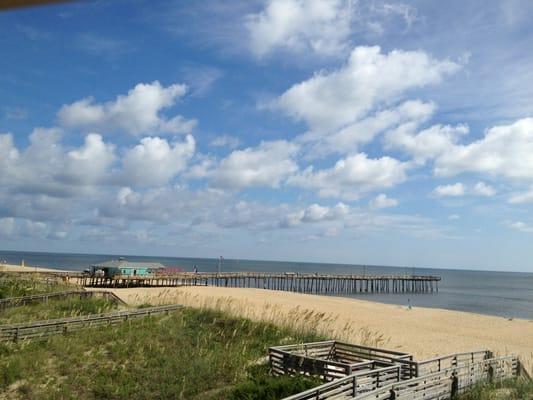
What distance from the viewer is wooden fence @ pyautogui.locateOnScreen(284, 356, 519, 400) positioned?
1073 centimetres

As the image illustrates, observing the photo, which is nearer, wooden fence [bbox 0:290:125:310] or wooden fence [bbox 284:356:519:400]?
wooden fence [bbox 284:356:519:400]

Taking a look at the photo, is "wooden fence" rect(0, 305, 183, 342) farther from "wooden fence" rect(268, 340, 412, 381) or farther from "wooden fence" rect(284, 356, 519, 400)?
"wooden fence" rect(284, 356, 519, 400)

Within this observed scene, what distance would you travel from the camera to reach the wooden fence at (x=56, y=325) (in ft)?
50.6

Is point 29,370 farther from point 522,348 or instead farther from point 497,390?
point 522,348

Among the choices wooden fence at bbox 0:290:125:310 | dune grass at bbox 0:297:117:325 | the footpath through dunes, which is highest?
wooden fence at bbox 0:290:125:310

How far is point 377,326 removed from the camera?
32.9 metres

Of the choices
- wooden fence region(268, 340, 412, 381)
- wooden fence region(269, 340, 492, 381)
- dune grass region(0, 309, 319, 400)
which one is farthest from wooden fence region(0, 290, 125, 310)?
wooden fence region(269, 340, 492, 381)

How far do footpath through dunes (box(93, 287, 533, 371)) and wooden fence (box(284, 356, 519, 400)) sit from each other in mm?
5846

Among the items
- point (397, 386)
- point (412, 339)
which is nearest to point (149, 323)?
point (397, 386)

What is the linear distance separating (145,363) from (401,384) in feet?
23.4

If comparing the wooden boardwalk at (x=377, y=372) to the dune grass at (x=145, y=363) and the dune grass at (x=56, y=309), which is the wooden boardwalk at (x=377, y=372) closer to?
the dune grass at (x=145, y=363)

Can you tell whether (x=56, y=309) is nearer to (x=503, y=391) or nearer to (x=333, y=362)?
(x=333, y=362)

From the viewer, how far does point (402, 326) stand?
34.2 metres

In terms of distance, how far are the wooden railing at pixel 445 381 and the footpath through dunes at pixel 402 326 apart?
215 inches
